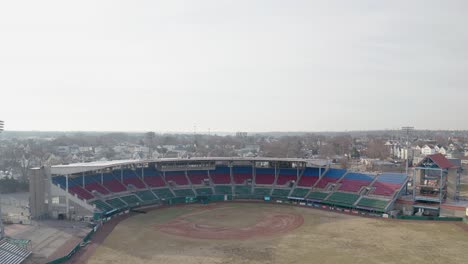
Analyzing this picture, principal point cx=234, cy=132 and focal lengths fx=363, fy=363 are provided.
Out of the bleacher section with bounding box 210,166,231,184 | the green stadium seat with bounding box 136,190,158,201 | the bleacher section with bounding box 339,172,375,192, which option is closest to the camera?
the green stadium seat with bounding box 136,190,158,201

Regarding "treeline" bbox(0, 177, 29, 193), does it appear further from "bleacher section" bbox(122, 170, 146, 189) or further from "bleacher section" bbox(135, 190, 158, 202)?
"bleacher section" bbox(135, 190, 158, 202)

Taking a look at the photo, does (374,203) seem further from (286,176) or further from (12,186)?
(12,186)

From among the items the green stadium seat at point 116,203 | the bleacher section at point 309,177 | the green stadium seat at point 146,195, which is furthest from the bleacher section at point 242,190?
the green stadium seat at point 116,203

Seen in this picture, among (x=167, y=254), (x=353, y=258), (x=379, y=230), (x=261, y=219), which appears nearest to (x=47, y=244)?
(x=167, y=254)

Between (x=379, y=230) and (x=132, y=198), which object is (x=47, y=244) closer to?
(x=132, y=198)

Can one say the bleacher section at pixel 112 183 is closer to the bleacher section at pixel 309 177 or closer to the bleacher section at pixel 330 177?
the bleacher section at pixel 309 177

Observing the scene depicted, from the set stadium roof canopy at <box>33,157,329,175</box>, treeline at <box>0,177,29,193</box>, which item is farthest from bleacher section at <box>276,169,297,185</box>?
treeline at <box>0,177,29,193</box>
